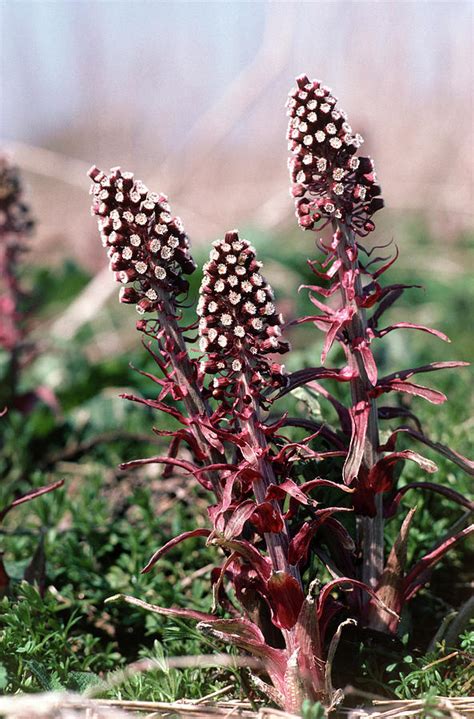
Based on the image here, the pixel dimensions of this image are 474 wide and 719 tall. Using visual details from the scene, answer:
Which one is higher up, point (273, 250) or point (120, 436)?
point (273, 250)

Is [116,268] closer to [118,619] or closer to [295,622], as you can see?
[295,622]

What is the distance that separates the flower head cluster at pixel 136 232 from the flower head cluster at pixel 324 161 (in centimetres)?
30

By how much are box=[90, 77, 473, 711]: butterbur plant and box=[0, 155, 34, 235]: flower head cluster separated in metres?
2.61

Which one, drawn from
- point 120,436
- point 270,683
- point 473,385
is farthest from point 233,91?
point 270,683

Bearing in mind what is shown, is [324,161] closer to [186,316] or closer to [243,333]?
[243,333]

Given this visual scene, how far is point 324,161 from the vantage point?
1737 millimetres

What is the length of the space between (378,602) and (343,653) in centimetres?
29

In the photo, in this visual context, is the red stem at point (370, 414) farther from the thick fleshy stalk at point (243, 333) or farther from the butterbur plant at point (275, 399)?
the thick fleshy stalk at point (243, 333)

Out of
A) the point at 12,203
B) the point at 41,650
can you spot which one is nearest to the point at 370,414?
the point at 41,650

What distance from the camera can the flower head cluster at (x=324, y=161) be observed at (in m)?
1.74

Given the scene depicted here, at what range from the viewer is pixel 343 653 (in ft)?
6.68

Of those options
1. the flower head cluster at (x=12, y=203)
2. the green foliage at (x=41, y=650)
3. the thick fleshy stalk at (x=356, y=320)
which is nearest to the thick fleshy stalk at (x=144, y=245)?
the thick fleshy stalk at (x=356, y=320)

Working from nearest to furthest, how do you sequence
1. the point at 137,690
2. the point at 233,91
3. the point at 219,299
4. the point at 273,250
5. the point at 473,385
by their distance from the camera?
the point at 219,299 → the point at 137,690 → the point at 473,385 → the point at 273,250 → the point at 233,91

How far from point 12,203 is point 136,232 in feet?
9.00
